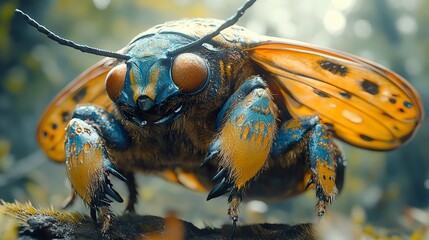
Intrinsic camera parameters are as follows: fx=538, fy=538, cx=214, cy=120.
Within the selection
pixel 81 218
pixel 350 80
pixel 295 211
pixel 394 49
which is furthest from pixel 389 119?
pixel 394 49

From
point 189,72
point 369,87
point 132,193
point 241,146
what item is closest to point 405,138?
point 369,87

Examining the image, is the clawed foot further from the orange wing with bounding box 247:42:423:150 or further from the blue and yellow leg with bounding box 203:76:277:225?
the orange wing with bounding box 247:42:423:150

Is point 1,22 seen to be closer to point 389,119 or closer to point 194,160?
point 194,160

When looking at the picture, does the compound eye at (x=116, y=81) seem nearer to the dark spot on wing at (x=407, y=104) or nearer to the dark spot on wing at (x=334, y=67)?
the dark spot on wing at (x=334, y=67)

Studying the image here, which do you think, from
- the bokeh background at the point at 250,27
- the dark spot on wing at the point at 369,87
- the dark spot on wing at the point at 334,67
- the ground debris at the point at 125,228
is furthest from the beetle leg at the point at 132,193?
the bokeh background at the point at 250,27

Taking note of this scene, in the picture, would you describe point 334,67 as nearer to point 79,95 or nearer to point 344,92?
point 344,92
